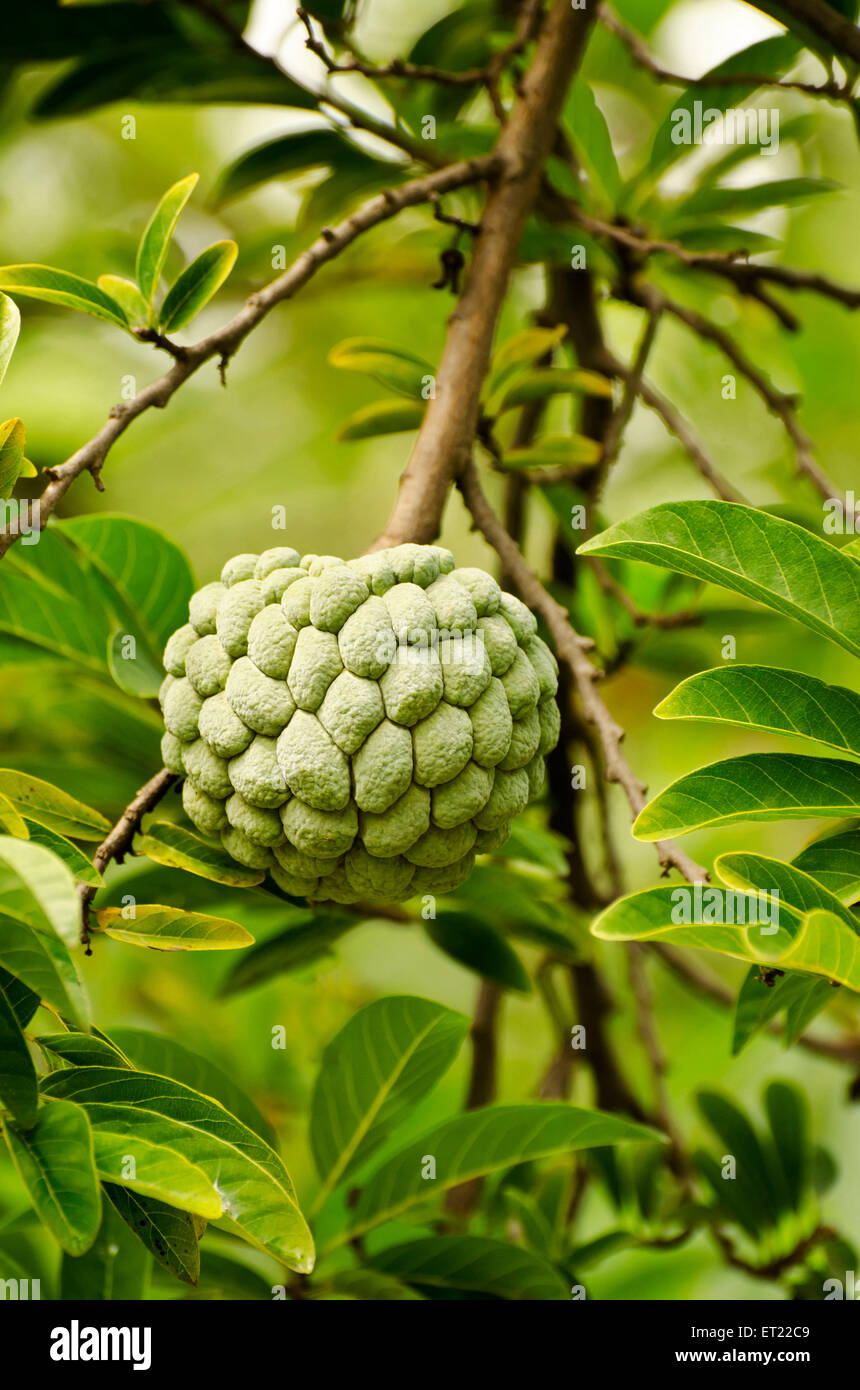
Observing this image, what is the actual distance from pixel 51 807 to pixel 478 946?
24.3 inches

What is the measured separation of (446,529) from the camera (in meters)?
3.32

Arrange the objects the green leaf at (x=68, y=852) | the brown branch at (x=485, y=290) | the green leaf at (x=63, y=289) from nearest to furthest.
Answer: the green leaf at (x=68, y=852)
the green leaf at (x=63, y=289)
the brown branch at (x=485, y=290)

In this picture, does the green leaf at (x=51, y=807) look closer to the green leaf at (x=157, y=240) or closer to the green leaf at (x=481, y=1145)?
the green leaf at (x=157, y=240)

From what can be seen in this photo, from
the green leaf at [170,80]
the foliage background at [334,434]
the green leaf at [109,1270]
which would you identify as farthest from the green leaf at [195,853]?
the green leaf at [170,80]

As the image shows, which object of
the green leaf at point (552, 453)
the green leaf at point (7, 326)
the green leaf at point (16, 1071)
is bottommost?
the green leaf at point (16, 1071)

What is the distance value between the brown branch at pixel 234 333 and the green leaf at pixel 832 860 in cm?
66

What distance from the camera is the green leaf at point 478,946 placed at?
1.40 meters

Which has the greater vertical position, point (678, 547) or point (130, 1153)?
point (678, 547)

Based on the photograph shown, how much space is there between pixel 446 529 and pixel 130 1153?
2.71 m

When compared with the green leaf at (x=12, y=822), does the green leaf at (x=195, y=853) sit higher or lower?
higher

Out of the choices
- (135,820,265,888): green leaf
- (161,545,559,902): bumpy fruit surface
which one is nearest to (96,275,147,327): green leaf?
(161,545,559,902): bumpy fruit surface

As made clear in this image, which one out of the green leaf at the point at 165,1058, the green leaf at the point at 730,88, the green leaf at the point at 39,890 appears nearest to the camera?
the green leaf at the point at 39,890
